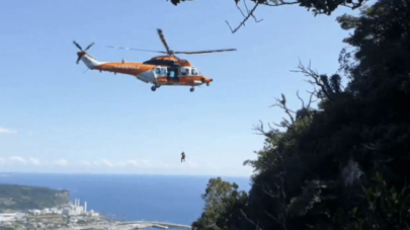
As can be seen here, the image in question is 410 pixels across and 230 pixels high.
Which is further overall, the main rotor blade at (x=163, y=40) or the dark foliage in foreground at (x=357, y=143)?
the main rotor blade at (x=163, y=40)

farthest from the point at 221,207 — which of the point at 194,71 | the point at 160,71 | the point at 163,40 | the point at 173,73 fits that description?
the point at 163,40

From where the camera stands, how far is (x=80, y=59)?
87.3 ft

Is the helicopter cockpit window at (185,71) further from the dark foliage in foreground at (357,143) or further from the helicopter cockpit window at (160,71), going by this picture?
the dark foliage in foreground at (357,143)

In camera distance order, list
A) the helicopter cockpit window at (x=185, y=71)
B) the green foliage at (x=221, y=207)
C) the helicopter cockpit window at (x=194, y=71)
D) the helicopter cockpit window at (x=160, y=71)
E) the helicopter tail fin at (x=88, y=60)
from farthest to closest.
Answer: the green foliage at (x=221, y=207) → the helicopter cockpit window at (x=194, y=71) → the helicopter cockpit window at (x=185, y=71) → the helicopter tail fin at (x=88, y=60) → the helicopter cockpit window at (x=160, y=71)

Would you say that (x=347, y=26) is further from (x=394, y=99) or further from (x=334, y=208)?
(x=334, y=208)

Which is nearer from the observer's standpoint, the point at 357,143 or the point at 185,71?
the point at 357,143

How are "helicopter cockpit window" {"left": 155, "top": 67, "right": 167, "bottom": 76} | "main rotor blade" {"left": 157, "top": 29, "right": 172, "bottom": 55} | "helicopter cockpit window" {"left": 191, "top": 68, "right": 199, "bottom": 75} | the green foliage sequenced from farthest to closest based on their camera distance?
the green foliage → "helicopter cockpit window" {"left": 191, "top": 68, "right": 199, "bottom": 75} → "helicopter cockpit window" {"left": 155, "top": 67, "right": 167, "bottom": 76} → "main rotor blade" {"left": 157, "top": 29, "right": 172, "bottom": 55}

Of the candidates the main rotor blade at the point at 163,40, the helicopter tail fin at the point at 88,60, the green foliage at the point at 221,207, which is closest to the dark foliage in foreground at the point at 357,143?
the green foliage at the point at 221,207

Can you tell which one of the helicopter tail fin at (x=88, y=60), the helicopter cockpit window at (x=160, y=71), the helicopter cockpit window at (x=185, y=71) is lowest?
the helicopter cockpit window at (x=160, y=71)

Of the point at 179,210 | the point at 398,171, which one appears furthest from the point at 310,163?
the point at 179,210

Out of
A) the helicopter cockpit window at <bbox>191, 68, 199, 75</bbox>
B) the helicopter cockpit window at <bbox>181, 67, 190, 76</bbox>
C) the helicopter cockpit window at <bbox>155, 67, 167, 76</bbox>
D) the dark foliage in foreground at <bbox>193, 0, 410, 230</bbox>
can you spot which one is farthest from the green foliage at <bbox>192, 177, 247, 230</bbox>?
the helicopter cockpit window at <bbox>155, 67, 167, 76</bbox>

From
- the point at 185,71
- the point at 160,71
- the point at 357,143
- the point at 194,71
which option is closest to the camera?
the point at 357,143

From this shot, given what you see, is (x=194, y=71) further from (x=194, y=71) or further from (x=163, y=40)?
(x=163, y=40)

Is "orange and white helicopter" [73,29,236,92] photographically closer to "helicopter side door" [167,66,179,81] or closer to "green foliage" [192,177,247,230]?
"helicopter side door" [167,66,179,81]
